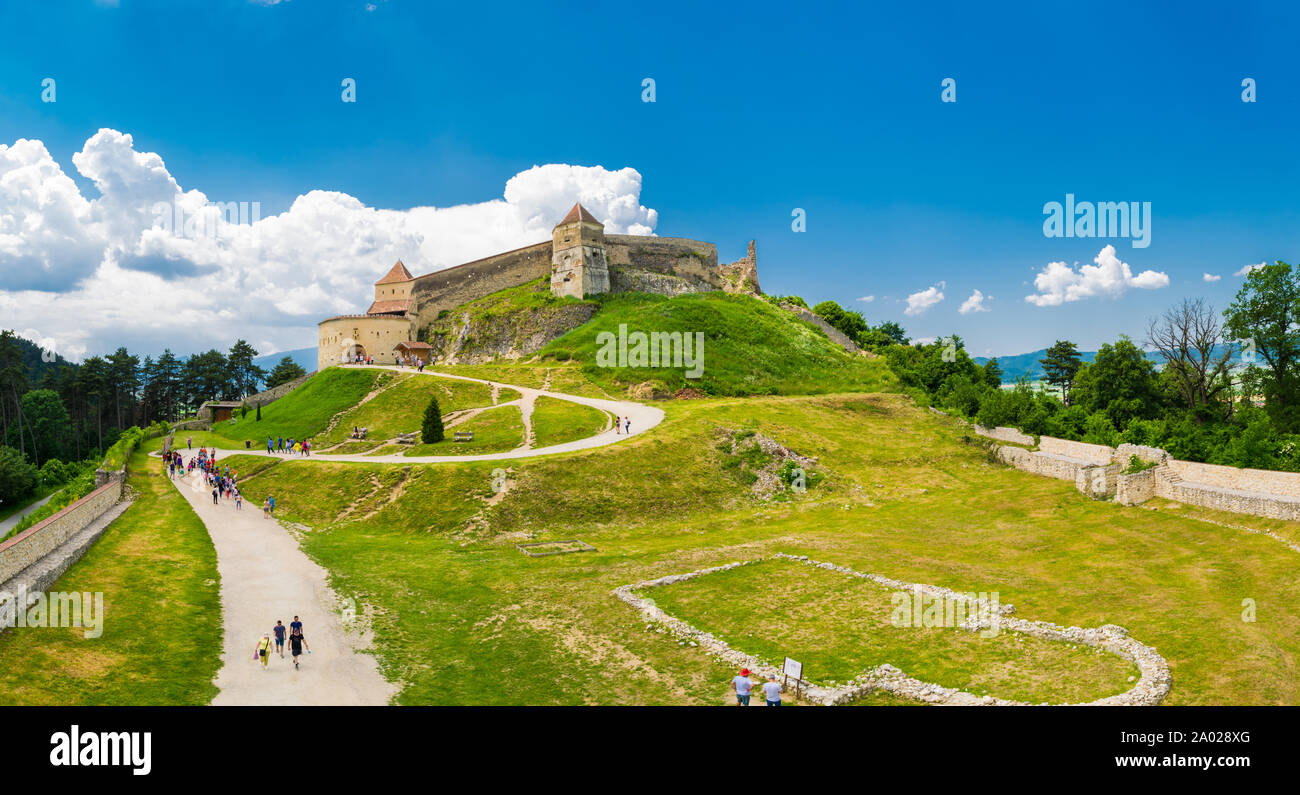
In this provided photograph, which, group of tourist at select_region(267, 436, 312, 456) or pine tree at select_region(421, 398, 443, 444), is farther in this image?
group of tourist at select_region(267, 436, 312, 456)

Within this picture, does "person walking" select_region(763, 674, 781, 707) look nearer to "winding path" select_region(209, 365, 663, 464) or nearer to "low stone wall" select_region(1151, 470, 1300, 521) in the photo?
"low stone wall" select_region(1151, 470, 1300, 521)

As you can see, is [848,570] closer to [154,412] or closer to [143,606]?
[143,606]

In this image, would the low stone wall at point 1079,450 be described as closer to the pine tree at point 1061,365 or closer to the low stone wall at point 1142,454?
the low stone wall at point 1142,454

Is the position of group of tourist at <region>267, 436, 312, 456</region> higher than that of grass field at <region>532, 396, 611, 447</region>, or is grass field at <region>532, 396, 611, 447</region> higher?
grass field at <region>532, 396, 611, 447</region>

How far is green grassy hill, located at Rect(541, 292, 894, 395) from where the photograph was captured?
2618 inches

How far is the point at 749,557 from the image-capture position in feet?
89.9

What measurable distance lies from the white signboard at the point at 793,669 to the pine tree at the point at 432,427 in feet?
118

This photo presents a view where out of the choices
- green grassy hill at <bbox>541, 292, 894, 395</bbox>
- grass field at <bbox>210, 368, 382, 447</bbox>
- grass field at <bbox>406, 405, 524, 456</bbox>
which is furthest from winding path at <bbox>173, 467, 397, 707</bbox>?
green grassy hill at <bbox>541, 292, 894, 395</bbox>

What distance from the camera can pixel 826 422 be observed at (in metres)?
52.3

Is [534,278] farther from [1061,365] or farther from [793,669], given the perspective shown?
[793,669]

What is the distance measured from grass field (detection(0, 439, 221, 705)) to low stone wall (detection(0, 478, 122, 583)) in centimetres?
103

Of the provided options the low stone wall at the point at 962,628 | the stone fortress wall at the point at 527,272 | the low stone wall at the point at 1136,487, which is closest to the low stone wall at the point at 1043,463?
the low stone wall at the point at 1136,487
